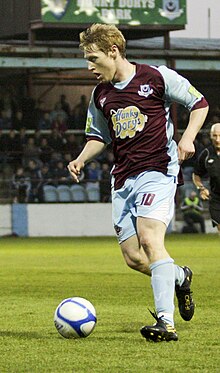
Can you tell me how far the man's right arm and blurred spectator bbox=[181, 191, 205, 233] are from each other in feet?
76.9

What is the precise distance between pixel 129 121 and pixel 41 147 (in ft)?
84.8

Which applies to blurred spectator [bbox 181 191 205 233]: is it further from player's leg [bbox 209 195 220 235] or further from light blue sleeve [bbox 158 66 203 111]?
light blue sleeve [bbox 158 66 203 111]

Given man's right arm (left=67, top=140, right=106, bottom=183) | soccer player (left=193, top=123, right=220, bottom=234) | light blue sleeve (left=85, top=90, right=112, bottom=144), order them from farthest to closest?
soccer player (left=193, top=123, right=220, bottom=234)
light blue sleeve (left=85, top=90, right=112, bottom=144)
man's right arm (left=67, top=140, right=106, bottom=183)

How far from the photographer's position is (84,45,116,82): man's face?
797 cm

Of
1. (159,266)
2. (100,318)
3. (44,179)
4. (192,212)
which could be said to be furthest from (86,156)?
(192,212)

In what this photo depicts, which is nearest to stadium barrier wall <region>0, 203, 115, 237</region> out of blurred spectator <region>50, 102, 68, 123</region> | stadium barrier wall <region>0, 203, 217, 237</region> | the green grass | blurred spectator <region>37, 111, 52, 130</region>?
stadium barrier wall <region>0, 203, 217, 237</region>

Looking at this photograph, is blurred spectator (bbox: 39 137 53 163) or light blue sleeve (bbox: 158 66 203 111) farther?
blurred spectator (bbox: 39 137 53 163)

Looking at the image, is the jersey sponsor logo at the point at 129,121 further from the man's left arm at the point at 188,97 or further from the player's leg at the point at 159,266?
the player's leg at the point at 159,266

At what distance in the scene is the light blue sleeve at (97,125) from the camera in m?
8.48

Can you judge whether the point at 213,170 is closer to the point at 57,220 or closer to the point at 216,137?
the point at 216,137

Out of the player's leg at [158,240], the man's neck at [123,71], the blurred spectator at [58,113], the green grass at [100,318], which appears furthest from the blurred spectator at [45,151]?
the player's leg at [158,240]

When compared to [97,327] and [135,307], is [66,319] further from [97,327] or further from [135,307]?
[135,307]

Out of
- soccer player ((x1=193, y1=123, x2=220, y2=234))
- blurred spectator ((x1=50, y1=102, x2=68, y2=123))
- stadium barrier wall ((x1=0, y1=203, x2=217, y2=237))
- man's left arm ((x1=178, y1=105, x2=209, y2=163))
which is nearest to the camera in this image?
A: man's left arm ((x1=178, y1=105, x2=209, y2=163))

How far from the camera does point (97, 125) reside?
8547 millimetres
